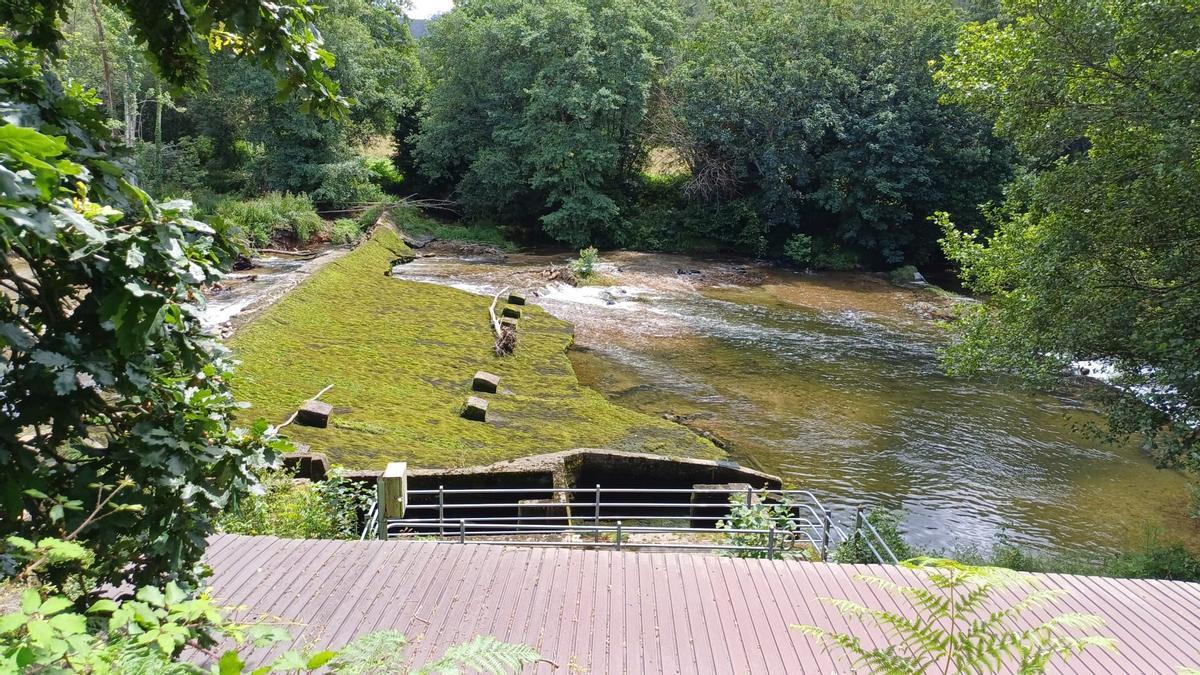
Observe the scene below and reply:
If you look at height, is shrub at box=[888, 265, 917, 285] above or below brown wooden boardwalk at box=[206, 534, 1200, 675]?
above

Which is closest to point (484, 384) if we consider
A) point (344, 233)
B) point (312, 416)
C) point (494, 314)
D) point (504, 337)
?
point (504, 337)

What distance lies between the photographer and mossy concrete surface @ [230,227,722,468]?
12016 mm

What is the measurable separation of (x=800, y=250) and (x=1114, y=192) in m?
25.6

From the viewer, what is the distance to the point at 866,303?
28375mm

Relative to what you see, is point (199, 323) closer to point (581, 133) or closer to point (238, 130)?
point (581, 133)

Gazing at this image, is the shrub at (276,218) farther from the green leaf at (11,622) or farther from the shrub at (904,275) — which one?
the green leaf at (11,622)

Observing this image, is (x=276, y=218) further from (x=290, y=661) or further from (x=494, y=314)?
(x=290, y=661)

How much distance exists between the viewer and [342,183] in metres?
34.6

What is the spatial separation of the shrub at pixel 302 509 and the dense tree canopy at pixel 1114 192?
34.3 ft

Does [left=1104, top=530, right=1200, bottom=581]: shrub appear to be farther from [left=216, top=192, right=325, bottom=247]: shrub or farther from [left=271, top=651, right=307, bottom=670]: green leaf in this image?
[left=216, top=192, right=325, bottom=247]: shrub

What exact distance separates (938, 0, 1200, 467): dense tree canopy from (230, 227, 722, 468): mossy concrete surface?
Result: 6.36m

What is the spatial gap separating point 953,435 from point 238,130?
37521 millimetres

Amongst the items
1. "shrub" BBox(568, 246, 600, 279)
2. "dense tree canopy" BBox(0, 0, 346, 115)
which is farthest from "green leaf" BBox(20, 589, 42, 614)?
"shrub" BBox(568, 246, 600, 279)

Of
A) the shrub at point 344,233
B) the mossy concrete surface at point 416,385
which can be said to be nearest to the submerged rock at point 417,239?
the shrub at point 344,233
